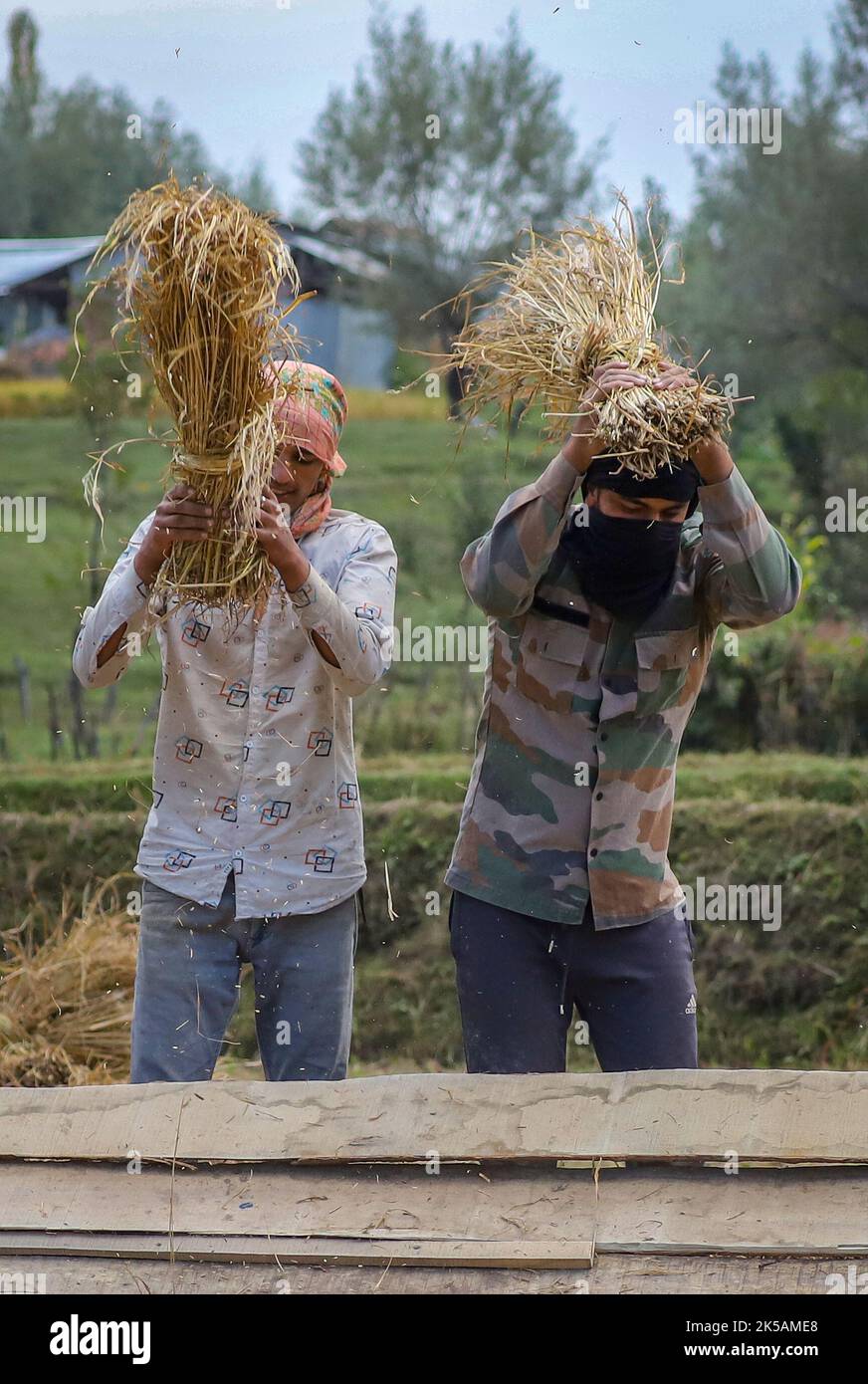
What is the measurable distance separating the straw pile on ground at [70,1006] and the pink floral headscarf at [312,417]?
205 centimetres

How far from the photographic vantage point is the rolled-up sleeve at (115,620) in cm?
237

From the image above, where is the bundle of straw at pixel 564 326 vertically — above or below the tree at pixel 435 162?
below

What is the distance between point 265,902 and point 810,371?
522 centimetres

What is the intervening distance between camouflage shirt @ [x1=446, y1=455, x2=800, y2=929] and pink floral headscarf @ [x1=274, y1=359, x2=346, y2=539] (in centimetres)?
29

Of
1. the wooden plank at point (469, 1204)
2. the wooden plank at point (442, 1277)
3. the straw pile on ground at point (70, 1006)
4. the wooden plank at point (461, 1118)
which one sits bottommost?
the straw pile on ground at point (70, 1006)

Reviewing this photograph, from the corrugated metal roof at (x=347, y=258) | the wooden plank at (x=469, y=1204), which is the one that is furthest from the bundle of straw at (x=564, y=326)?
the corrugated metal roof at (x=347, y=258)

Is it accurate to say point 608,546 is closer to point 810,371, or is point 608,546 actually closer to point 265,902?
point 265,902

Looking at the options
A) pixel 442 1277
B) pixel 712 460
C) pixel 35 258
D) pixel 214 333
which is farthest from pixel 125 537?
pixel 442 1277

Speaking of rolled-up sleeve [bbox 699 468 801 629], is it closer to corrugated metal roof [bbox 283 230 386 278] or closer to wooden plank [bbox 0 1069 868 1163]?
wooden plank [bbox 0 1069 868 1163]

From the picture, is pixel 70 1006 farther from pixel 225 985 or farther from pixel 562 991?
pixel 562 991

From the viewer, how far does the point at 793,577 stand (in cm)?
243

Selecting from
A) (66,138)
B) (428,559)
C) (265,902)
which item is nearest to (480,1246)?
(265,902)

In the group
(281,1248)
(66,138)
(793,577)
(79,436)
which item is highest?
(66,138)

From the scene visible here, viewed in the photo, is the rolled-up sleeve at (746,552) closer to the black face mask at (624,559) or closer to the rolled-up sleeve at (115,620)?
the black face mask at (624,559)
